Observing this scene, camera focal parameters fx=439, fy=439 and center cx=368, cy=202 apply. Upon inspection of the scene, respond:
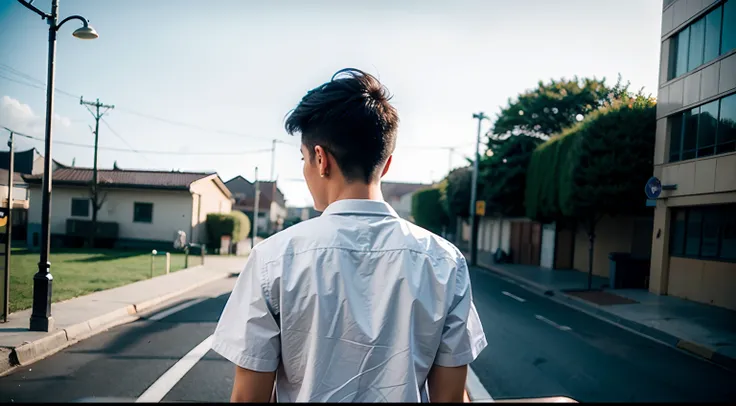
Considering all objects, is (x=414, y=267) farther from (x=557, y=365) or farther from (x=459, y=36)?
(x=557, y=365)

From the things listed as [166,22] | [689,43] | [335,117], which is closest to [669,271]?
[689,43]

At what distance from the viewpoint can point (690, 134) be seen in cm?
272

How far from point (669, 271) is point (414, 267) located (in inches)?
155

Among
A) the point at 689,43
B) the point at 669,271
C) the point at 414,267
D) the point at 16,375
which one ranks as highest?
the point at 689,43

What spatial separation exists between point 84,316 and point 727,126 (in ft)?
21.5

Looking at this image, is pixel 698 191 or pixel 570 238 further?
pixel 570 238

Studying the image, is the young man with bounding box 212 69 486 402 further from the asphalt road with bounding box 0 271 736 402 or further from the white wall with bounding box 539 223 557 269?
the white wall with bounding box 539 223 557 269

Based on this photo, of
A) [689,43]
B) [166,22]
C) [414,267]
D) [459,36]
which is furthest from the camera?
[689,43]

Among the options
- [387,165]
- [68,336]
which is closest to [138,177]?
[387,165]

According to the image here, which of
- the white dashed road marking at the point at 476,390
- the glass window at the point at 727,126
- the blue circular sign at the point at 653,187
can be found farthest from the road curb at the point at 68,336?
the blue circular sign at the point at 653,187

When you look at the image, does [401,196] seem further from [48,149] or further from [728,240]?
[48,149]

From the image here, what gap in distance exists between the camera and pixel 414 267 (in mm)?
1163

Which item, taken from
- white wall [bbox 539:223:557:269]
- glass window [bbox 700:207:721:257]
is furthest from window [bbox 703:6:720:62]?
white wall [bbox 539:223:557:269]

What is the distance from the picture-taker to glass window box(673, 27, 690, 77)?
2.22 m
